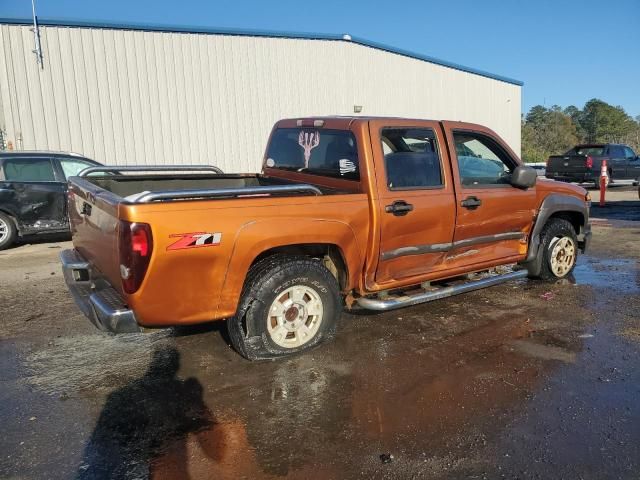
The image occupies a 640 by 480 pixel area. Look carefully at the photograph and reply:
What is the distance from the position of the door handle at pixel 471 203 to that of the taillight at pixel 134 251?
2912 mm

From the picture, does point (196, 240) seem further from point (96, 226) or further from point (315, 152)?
point (315, 152)

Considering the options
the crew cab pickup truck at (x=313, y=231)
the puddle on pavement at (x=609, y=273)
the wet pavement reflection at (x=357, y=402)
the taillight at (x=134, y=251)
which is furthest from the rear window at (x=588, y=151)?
the taillight at (x=134, y=251)

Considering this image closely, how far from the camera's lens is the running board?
429 cm

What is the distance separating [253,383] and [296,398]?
0.38 metres

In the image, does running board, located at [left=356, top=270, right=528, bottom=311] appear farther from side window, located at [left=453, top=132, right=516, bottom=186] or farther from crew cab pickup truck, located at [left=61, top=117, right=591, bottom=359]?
side window, located at [left=453, top=132, right=516, bottom=186]

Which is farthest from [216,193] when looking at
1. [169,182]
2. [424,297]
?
[169,182]

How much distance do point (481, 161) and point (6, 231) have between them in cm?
779

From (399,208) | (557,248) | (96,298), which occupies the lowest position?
(557,248)

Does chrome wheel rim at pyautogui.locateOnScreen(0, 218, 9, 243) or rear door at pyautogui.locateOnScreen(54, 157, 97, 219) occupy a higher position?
rear door at pyautogui.locateOnScreen(54, 157, 97, 219)

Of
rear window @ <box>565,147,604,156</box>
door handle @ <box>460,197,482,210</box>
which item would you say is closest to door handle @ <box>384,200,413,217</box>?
door handle @ <box>460,197,482,210</box>

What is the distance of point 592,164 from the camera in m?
18.8

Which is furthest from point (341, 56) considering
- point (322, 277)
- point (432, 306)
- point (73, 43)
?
point (322, 277)

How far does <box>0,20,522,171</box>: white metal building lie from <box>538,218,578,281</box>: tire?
10975 millimetres

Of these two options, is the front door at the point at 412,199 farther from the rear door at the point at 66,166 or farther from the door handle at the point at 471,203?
the rear door at the point at 66,166
